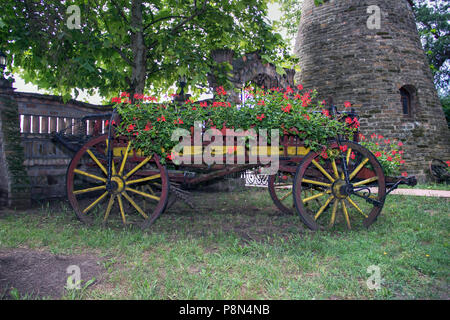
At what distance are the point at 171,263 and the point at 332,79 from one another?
10.2m

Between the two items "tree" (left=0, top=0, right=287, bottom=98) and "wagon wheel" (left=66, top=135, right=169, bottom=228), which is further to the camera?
"tree" (left=0, top=0, right=287, bottom=98)

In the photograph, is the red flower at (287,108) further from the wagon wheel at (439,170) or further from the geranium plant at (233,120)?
the wagon wheel at (439,170)

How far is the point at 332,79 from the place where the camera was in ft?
37.5

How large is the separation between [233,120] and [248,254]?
1.77 m

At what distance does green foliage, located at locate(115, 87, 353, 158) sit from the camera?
4.20 m

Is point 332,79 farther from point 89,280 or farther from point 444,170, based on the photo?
point 89,280

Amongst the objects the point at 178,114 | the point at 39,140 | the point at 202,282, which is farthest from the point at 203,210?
the point at 39,140

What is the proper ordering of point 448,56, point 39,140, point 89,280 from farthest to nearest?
point 448,56 → point 39,140 → point 89,280

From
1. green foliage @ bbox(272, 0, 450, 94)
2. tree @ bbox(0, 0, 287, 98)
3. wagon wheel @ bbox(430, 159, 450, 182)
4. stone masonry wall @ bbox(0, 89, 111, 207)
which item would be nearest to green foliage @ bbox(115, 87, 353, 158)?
tree @ bbox(0, 0, 287, 98)

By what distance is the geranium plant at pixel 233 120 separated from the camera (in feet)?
13.8

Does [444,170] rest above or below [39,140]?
below

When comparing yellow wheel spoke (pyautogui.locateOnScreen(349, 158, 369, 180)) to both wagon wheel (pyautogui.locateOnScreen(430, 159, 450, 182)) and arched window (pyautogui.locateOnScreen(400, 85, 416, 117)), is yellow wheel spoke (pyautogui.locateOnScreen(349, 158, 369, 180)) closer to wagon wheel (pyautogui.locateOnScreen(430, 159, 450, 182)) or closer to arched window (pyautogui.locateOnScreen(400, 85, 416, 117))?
arched window (pyautogui.locateOnScreen(400, 85, 416, 117))

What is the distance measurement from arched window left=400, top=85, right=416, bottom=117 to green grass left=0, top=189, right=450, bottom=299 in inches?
280
